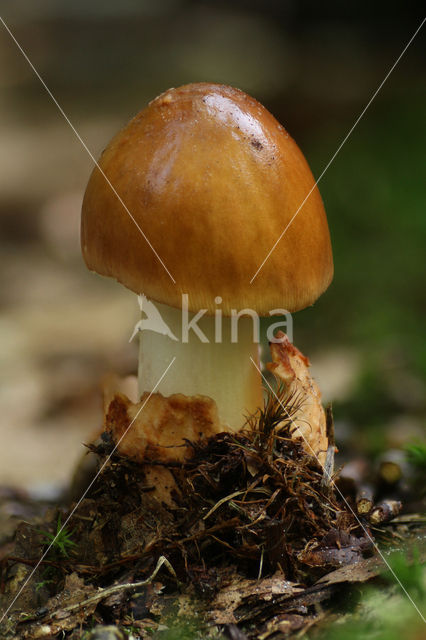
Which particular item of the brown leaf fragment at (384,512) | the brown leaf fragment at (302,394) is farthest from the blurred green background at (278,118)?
the brown leaf fragment at (302,394)

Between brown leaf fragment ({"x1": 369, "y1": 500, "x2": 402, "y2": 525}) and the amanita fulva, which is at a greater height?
the amanita fulva

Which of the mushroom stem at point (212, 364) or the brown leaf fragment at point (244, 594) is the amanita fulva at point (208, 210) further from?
the brown leaf fragment at point (244, 594)
